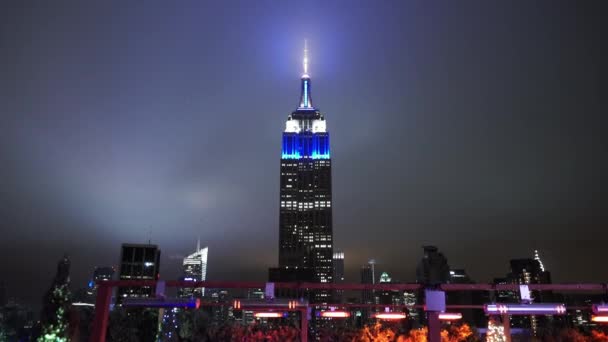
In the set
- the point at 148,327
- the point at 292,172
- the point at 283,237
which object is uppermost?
the point at 292,172

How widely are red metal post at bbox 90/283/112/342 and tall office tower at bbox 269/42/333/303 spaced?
329 ft

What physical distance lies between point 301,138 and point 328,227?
26332 mm

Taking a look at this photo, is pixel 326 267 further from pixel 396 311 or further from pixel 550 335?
pixel 396 311

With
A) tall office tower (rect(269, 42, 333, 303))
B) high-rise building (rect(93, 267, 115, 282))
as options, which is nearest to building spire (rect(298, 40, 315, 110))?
tall office tower (rect(269, 42, 333, 303))

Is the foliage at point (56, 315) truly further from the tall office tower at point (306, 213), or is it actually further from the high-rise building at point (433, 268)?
the tall office tower at point (306, 213)

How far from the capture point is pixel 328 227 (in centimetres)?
11844

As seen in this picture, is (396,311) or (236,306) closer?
(236,306)

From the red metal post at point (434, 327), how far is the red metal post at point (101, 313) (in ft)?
28.4

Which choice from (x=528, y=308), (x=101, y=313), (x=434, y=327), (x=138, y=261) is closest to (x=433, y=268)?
(x=434, y=327)

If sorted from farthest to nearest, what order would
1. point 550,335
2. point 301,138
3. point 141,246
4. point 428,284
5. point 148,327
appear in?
point 301,138, point 141,246, point 148,327, point 550,335, point 428,284

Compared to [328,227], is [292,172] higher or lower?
higher

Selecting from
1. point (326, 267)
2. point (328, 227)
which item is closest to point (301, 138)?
point (328, 227)

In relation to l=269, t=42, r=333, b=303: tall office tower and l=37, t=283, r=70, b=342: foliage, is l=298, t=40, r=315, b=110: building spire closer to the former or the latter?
l=269, t=42, r=333, b=303: tall office tower

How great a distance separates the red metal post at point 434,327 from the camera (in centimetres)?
1185
